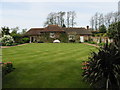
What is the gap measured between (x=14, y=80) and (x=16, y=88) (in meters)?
1.25

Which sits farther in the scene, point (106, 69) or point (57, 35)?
point (57, 35)

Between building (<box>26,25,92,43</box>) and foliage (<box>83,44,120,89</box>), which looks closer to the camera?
foliage (<box>83,44,120,89</box>)

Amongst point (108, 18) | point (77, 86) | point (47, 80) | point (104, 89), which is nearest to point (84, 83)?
point (77, 86)

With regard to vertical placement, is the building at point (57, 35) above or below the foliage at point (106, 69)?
above

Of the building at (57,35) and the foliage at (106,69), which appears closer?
the foliage at (106,69)

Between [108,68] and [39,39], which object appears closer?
[108,68]

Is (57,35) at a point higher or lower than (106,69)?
higher

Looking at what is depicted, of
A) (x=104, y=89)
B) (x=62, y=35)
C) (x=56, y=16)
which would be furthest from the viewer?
(x=56, y=16)

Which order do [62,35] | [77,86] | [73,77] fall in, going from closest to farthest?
[77,86] < [73,77] < [62,35]

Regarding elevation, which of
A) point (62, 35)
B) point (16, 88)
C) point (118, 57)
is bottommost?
point (16, 88)

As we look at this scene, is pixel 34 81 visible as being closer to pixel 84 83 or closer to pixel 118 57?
pixel 84 83

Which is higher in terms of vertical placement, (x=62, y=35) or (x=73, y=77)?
(x=62, y=35)

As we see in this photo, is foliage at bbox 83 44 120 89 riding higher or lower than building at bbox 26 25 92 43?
lower

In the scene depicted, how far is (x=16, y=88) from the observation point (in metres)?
6.98
